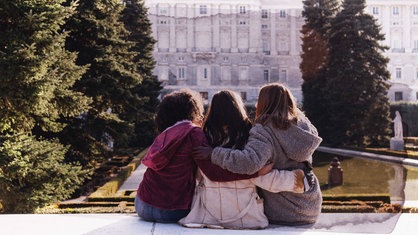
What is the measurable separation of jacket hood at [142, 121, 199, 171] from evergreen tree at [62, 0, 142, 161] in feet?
20.8

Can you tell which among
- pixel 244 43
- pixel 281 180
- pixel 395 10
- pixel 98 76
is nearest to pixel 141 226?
pixel 281 180

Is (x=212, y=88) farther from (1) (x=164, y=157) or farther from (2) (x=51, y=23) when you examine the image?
(1) (x=164, y=157)

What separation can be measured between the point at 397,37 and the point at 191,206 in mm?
26913

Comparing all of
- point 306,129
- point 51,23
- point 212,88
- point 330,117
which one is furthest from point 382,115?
point 306,129

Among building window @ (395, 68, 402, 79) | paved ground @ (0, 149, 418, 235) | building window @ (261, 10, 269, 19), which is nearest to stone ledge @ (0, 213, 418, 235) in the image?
paved ground @ (0, 149, 418, 235)

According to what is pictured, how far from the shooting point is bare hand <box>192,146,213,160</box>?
8.55 feet

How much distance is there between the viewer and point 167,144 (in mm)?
2674

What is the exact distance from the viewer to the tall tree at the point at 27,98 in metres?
5.21

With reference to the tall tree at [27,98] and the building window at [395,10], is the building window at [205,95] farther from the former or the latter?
the tall tree at [27,98]

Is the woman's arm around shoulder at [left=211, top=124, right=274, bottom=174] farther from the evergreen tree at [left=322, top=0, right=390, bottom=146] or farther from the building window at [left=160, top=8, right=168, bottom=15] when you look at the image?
the building window at [left=160, top=8, right=168, bottom=15]

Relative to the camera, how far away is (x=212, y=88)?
96.3 feet

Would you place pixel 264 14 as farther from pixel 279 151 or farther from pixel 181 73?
pixel 279 151

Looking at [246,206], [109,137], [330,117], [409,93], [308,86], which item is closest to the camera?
[246,206]

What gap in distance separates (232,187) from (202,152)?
25 cm
